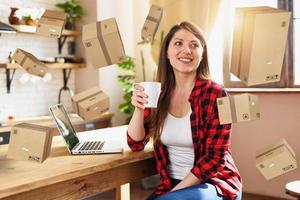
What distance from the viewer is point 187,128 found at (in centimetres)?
191

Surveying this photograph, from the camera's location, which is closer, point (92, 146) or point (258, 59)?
point (258, 59)

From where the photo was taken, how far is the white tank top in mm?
1914

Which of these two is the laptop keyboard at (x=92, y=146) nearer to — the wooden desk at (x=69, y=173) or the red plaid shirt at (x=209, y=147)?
the wooden desk at (x=69, y=173)

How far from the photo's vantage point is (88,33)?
180 cm

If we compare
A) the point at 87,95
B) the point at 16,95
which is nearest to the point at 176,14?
the point at 16,95

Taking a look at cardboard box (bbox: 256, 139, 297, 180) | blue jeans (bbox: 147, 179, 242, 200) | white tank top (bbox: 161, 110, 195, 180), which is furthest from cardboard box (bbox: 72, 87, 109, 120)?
cardboard box (bbox: 256, 139, 297, 180)

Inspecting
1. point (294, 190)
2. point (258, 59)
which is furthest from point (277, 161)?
point (294, 190)

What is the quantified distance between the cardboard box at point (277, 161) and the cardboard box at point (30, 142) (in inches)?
30.2

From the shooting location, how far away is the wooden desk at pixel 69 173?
1.45m

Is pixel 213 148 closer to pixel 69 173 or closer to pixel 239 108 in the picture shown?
pixel 239 108

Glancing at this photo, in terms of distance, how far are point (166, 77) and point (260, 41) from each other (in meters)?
0.66

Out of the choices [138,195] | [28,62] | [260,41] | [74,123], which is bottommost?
[138,195]

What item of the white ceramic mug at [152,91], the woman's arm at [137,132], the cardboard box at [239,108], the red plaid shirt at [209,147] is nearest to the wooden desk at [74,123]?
the woman's arm at [137,132]

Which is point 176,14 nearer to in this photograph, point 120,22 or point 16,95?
point 120,22
